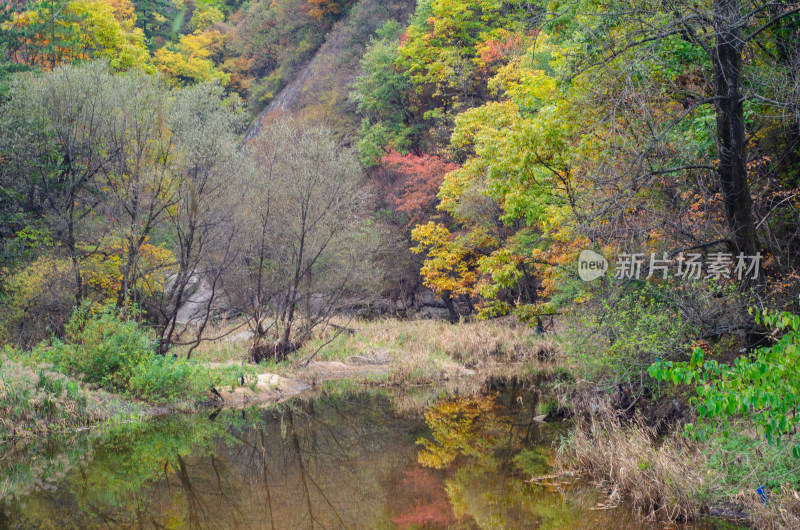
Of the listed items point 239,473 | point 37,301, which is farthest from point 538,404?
point 37,301

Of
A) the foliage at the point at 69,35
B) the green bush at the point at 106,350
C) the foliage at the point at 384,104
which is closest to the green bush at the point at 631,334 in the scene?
the green bush at the point at 106,350

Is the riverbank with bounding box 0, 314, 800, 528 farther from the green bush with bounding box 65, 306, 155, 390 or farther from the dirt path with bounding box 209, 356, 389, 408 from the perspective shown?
the green bush with bounding box 65, 306, 155, 390

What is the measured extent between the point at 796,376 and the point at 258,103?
4457 centimetres

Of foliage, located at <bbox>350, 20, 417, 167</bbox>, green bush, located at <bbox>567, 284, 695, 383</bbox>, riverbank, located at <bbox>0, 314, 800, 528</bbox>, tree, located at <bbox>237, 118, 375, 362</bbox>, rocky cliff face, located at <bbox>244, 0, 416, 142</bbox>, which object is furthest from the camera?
rocky cliff face, located at <bbox>244, 0, 416, 142</bbox>

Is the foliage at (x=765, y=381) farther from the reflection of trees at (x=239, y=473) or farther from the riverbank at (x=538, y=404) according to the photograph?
the reflection of trees at (x=239, y=473)

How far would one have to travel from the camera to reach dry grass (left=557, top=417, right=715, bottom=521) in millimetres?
7117

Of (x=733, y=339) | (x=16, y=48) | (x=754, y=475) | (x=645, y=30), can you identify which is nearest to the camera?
(x=754, y=475)

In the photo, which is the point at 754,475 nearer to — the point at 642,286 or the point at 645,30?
the point at 642,286

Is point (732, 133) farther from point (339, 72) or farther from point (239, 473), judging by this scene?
point (339, 72)

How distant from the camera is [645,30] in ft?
27.2

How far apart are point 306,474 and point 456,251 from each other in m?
15.0

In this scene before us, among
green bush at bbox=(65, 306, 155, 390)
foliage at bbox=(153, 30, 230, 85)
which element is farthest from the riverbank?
foliage at bbox=(153, 30, 230, 85)

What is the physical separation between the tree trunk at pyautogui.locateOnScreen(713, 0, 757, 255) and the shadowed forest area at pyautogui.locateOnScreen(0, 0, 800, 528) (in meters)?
0.04

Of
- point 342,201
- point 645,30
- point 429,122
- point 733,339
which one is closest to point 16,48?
point 342,201
